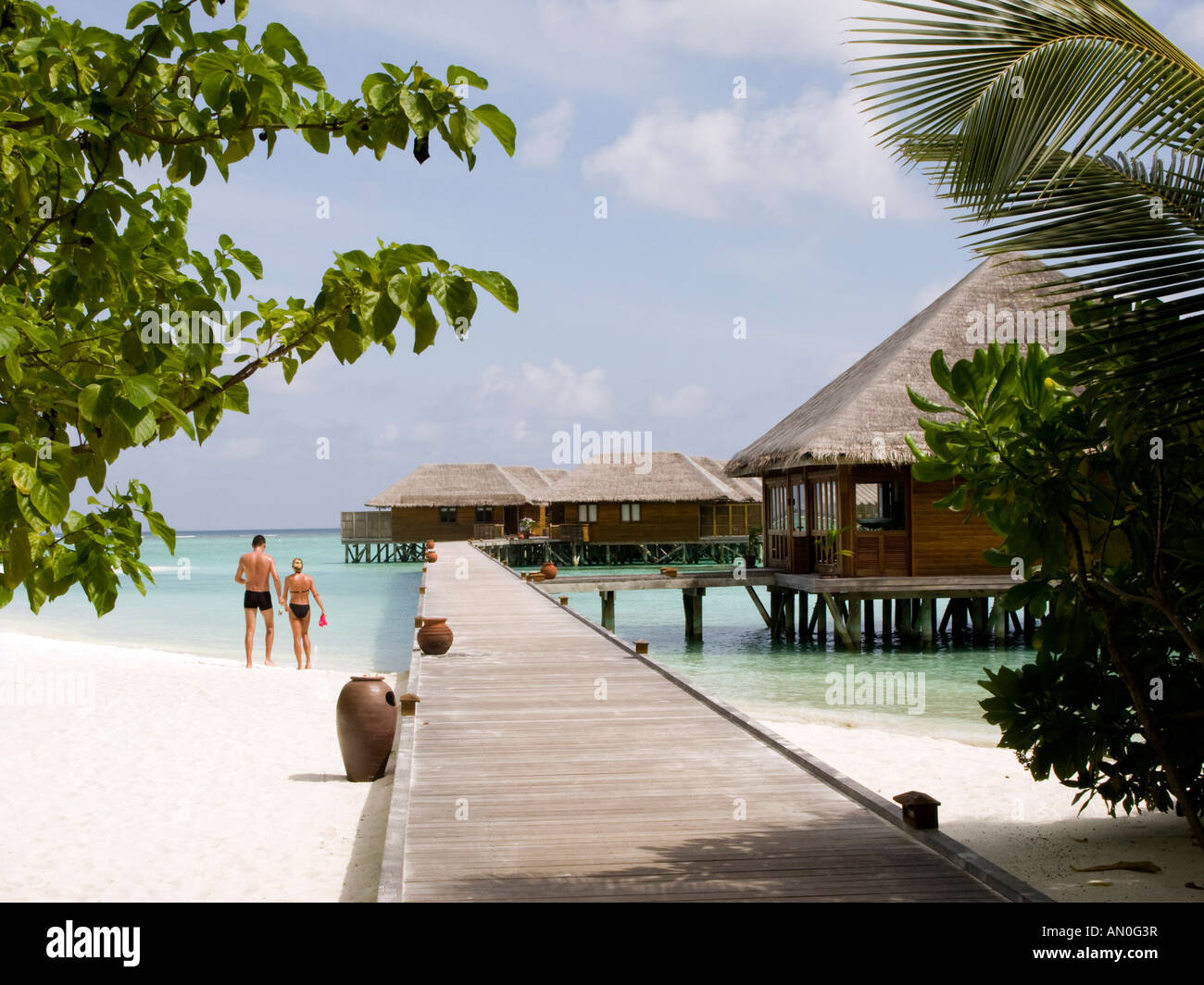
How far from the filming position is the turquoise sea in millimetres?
12758

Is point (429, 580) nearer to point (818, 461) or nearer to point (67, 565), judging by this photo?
point (818, 461)

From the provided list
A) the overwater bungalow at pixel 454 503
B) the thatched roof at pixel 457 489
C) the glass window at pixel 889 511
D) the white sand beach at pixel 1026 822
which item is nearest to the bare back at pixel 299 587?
the white sand beach at pixel 1026 822

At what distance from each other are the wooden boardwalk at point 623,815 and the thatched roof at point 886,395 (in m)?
9.98

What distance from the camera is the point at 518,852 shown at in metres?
4.05

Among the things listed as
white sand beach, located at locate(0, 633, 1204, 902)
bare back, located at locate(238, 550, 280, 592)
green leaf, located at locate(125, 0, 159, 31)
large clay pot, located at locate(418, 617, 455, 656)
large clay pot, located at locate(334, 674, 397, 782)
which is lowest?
white sand beach, located at locate(0, 633, 1204, 902)

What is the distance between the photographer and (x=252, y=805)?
7.09 metres

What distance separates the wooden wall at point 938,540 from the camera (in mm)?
17297

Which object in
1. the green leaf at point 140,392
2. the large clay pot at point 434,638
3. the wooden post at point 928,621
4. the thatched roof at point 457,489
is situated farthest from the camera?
the thatched roof at point 457,489

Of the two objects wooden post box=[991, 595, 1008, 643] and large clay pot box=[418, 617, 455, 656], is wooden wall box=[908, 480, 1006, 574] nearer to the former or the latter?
wooden post box=[991, 595, 1008, 643]

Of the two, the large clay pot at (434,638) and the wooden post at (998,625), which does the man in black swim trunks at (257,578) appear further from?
the wooden post at (998,625)

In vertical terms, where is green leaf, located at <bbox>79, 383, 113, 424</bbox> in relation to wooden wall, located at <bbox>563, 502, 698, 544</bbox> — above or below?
above

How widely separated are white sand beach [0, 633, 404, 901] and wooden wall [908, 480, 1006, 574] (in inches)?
389

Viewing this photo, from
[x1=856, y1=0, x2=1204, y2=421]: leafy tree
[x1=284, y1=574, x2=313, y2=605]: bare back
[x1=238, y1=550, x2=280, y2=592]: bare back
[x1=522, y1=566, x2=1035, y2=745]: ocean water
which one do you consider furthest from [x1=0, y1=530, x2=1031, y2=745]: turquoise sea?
[x1=856, y1=0, x2=1204, y2=421]: leafy tree
